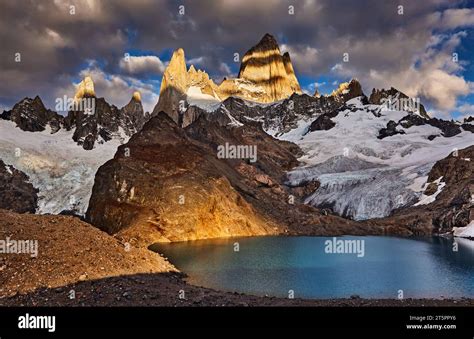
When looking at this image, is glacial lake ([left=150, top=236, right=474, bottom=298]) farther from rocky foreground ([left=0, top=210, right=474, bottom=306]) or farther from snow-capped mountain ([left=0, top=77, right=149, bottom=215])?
snow-capped mountain ([left=0, top=77, right=149, bottom=215])

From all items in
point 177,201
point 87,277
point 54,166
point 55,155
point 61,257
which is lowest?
point 87,277

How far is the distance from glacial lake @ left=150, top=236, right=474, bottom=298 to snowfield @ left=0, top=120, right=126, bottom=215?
86.2 metres

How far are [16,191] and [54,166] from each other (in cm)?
2061

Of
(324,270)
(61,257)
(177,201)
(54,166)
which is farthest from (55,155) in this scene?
(61,257)

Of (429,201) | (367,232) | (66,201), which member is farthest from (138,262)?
(66,201)

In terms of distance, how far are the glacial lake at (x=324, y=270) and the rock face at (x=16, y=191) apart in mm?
85217

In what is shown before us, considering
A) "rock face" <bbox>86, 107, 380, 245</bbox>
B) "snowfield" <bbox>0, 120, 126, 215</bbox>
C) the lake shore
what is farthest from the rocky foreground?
"snowfield" <bbox>0, 120, 126, 215</bbox>

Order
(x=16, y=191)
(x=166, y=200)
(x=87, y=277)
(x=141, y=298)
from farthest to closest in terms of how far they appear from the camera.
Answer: (x=16, y=191) → (x=166, y=200) → (x=87, y=277) → (x=141, y=298)

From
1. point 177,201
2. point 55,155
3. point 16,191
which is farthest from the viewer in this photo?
point 55,155

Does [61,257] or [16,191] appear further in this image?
[16,191]

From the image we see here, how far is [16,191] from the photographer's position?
13600cm

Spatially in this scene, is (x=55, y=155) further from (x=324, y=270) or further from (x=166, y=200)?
(x=324, y=270)

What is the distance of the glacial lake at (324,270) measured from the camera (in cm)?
3191
